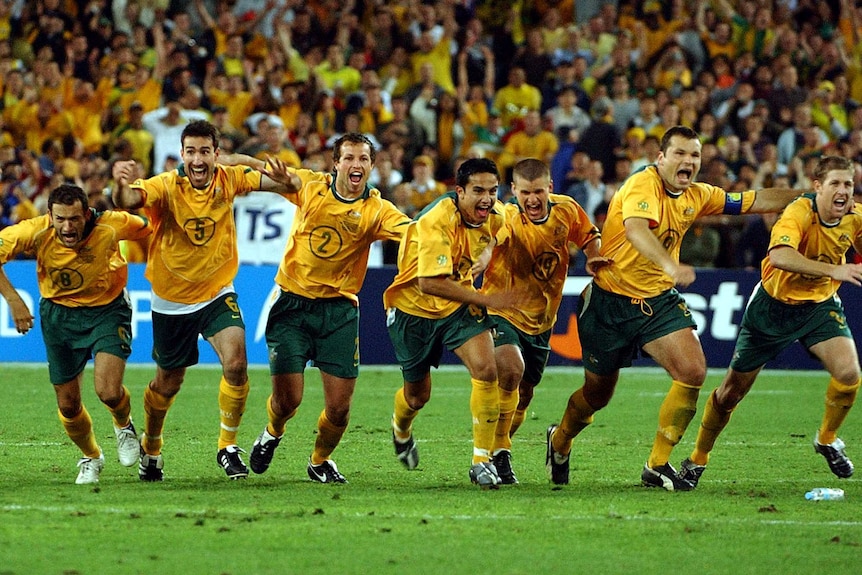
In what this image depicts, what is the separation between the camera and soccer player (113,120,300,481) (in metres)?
8.74

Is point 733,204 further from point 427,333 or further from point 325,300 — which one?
point 325,300

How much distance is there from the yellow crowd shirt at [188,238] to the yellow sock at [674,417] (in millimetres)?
2961

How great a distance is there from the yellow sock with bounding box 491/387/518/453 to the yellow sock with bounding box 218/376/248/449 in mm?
1669

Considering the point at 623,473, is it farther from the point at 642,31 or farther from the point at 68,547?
the point at 642,31

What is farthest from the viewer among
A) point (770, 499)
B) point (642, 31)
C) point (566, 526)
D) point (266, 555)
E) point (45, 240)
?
point (642, 31)

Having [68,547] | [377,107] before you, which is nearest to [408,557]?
[68,547]

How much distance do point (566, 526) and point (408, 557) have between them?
3.77ft

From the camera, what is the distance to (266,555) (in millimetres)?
6094

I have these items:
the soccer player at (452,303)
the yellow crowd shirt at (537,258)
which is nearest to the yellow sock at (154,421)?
the soccer player at (452,303)

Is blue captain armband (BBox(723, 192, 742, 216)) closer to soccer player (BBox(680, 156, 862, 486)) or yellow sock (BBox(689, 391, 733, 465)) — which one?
soccer player (BBox(680, 156, 862, 486))

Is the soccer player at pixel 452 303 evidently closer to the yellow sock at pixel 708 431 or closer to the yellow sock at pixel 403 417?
the yellow sock at pixel 403 417

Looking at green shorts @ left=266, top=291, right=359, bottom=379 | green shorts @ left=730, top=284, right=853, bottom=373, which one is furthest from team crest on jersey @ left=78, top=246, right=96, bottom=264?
green shorts @ left=730, top=284, right=853, bottom=373

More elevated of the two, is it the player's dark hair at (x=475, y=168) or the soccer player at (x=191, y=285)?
the player's dark hair at (x=475, y=168)

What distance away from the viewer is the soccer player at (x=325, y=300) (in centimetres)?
881
